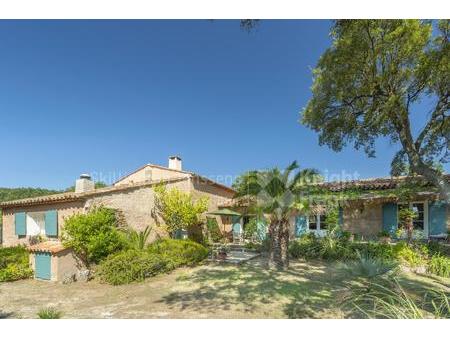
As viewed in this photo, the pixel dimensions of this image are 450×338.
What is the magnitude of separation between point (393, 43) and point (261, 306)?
36.7 ft

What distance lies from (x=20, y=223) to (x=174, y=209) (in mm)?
9432

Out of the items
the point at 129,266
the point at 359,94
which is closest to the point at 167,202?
the point at 129,266

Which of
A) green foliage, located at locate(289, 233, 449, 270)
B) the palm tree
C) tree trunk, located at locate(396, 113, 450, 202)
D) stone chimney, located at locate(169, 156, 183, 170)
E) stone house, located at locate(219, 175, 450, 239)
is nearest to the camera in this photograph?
tree trunk, located at locate(396, 113, 450, 202)

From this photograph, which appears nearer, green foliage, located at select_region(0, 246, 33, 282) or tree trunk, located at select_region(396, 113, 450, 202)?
tree trunk, located at select_region(396, 113, 450, 202)

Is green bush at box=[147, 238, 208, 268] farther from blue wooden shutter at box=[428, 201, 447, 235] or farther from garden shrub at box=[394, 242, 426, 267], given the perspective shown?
blue wooden shutter at box=[428, 201, 447, 235]

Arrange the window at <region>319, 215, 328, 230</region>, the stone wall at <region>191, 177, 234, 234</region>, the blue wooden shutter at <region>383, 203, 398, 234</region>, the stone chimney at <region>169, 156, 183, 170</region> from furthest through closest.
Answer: the stone chimney at <region>169, 156, 183, 170</region>, the stone wall at <region>191, 177, 234, 234</region>, the window at <region>319, 215, 328, 230</region>, the blue wooden shutter at <region>383, 203, 398, 234</region>

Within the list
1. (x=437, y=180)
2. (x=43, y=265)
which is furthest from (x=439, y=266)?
(x=43, y=265)

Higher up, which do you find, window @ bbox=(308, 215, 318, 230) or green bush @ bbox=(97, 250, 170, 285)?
window @ bbox=(308, 215, 318, 230)

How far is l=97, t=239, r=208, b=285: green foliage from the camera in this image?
38.8 feet

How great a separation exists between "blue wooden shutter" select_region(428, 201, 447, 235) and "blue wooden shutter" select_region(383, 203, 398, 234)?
1729 mm

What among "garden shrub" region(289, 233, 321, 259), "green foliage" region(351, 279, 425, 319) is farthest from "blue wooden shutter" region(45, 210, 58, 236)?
"green foliage" region(351, 279, 425, 319)

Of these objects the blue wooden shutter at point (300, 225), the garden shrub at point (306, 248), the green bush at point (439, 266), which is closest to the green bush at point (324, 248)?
the garden shrub at point (306, 248)

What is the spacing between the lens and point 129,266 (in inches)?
472
